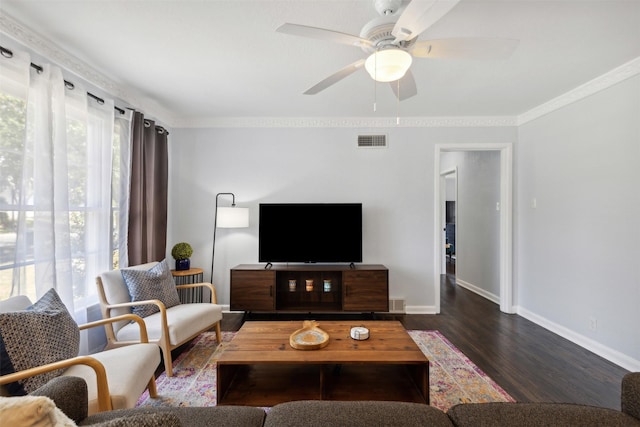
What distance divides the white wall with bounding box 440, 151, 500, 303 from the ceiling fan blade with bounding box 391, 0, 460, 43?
3316 mm

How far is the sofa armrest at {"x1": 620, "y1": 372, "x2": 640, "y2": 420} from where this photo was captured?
101 cm

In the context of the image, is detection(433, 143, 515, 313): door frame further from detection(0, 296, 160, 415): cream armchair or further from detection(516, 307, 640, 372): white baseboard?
detection(0, 296, 160, 415): cream armchair

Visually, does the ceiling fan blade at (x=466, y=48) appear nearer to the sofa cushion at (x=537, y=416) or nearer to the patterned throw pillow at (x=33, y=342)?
the sofa cushion at (x=537, y=416)

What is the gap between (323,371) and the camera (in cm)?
166

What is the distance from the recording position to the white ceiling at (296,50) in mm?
1703

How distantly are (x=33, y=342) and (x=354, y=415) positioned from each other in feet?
5.21

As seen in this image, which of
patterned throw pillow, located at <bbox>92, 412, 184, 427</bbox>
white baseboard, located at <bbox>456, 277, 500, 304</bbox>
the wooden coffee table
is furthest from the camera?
white baseboard, located at <bbox>456, 277, 500, 304</bbox>

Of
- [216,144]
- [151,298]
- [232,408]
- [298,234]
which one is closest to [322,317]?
[298,234]

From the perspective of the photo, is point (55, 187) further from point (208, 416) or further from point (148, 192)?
point (208, 416)

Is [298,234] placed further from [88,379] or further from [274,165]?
[88,379]

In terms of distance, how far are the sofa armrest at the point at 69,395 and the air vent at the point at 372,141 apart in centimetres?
332

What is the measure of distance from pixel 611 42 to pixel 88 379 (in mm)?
3994

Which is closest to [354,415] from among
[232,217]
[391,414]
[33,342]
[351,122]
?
[391,414]

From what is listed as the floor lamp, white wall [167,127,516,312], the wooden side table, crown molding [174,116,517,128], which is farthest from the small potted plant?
crown molding [174,116,517,128]
